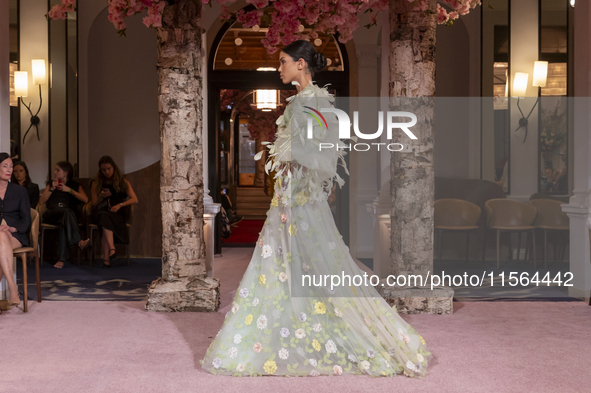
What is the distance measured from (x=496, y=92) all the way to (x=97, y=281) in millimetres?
5229

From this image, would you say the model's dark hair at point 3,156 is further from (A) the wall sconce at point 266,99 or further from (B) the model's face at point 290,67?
(A) the wall sconce at point 266,99

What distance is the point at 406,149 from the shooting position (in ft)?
14.1

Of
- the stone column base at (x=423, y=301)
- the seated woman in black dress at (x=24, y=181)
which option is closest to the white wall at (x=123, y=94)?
the seated woman in black dress at (x=24, y=181)

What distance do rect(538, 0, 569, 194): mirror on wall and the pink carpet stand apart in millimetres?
2963

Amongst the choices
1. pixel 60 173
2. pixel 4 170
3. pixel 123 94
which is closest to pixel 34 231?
pixel 4 170

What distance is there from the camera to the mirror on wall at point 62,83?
7.48 m

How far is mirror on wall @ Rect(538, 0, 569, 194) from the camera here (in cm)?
718

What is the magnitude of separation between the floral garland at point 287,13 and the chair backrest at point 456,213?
280 cm

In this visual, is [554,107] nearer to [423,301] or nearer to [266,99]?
[423,301]

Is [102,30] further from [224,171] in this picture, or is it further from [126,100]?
[224,171]

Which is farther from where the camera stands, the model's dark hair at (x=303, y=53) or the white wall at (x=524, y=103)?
the white wall at (x=524, y=103)

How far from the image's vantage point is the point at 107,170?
6.79m

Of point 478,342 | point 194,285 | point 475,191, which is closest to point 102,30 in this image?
point 194,285

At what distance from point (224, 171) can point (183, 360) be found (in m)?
7.61
